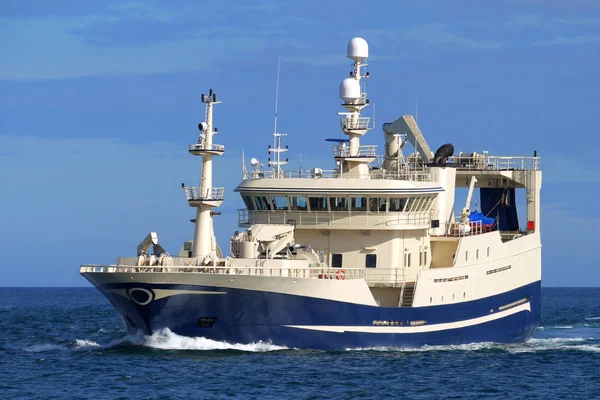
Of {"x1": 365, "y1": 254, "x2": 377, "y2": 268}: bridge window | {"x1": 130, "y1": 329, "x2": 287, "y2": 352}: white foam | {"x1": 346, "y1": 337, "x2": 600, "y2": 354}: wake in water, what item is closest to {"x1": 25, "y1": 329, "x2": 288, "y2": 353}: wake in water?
{"x1": 130, "y1": 329, "x2": 287, "y2": 352}: white foam

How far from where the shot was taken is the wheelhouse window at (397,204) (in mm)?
39219

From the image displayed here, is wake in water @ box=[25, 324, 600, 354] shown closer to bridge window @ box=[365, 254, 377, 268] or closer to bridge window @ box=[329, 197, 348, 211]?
bridge window @ box=[365, 254, 377, 268]

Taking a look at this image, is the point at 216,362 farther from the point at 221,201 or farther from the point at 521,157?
the point at 521,157

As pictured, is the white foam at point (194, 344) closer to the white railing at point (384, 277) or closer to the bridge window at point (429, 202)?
the white railing at point (384, 277)

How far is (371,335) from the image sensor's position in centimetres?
3669

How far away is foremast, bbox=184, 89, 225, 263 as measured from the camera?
117 feet

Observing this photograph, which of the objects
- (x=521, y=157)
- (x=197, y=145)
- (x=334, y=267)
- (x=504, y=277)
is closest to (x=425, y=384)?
(x=334, y=267)

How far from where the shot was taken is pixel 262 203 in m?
39.5

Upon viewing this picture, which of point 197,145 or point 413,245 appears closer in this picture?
point 197,145

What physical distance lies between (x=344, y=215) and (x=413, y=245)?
336 cm

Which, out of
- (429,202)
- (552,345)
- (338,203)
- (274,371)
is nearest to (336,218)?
(338,203)

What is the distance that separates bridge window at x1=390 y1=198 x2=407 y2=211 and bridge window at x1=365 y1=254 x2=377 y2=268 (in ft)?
5.66

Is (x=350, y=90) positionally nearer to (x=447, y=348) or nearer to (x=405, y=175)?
(x=405, y=175)

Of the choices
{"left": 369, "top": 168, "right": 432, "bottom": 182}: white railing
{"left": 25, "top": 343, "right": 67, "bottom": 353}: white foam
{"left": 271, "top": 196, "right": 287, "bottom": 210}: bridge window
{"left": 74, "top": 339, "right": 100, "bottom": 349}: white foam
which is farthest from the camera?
{"left": 369, "top": 168, "right": 432, "bottom": 182}: white railing
